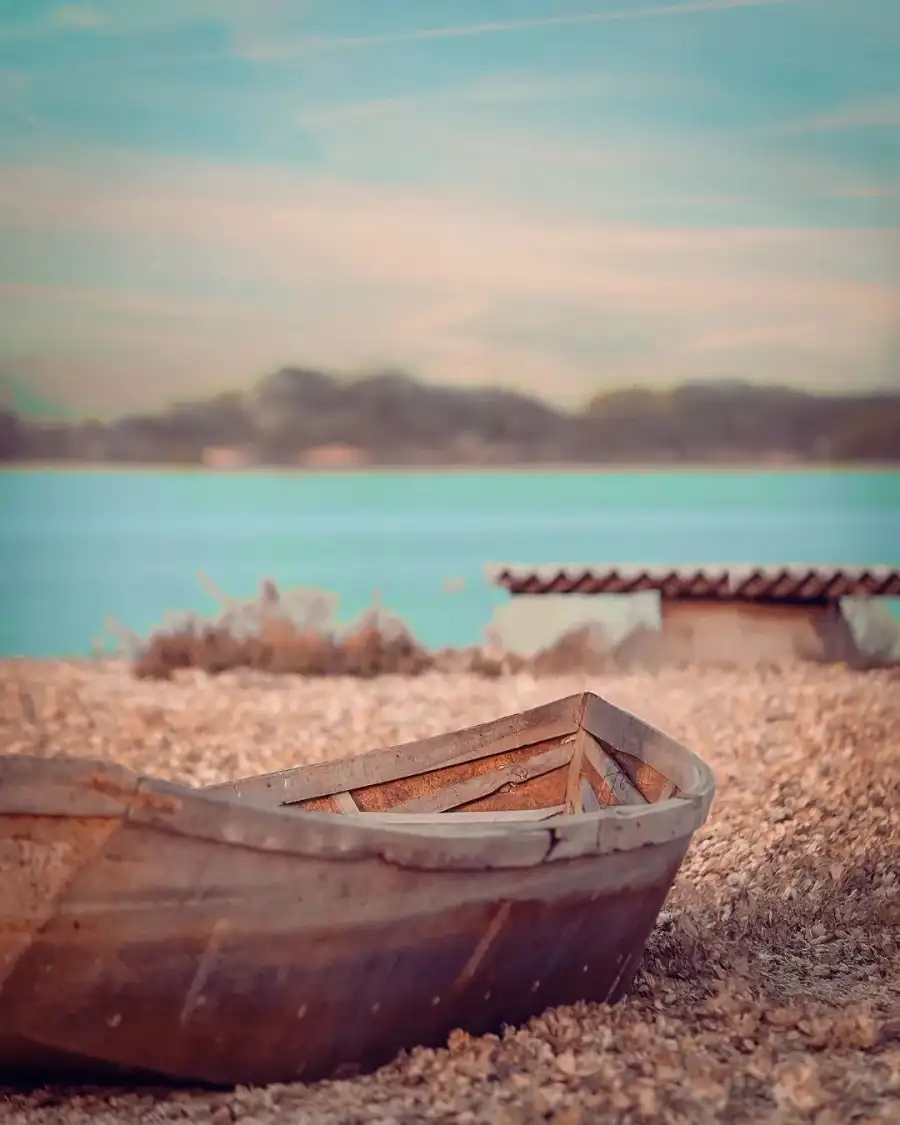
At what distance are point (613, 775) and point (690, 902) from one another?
70cm

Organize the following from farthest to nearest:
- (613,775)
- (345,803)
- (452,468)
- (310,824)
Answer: (452,468) → (345,803) → (613,775) → (310,824)

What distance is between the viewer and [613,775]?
3217 millimetres

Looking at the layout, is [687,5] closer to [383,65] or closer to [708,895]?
[383,65]

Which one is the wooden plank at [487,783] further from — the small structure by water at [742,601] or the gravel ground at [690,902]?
the small structure by water at [742,601]

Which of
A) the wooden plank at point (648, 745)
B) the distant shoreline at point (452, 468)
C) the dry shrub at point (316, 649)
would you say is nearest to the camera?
the wooden plank at point (648, 745)

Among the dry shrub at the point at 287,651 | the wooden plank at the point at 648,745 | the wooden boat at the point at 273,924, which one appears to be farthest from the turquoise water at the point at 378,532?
the wooden boat at the point at 273,924

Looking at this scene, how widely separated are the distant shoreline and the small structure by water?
959 mm

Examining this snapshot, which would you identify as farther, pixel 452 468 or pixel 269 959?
pixel 452 468

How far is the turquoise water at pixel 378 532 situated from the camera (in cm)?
810

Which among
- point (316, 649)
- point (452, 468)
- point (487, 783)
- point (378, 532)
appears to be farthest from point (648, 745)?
point (452, 468)

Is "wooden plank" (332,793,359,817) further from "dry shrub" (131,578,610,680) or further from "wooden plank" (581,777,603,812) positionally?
"dry shrub" (131,578,610,680)

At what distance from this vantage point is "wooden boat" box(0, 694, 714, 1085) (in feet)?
7.00

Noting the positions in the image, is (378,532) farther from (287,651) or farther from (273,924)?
(273,924)

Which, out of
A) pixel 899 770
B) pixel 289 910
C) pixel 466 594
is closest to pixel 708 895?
pixel 899 770
